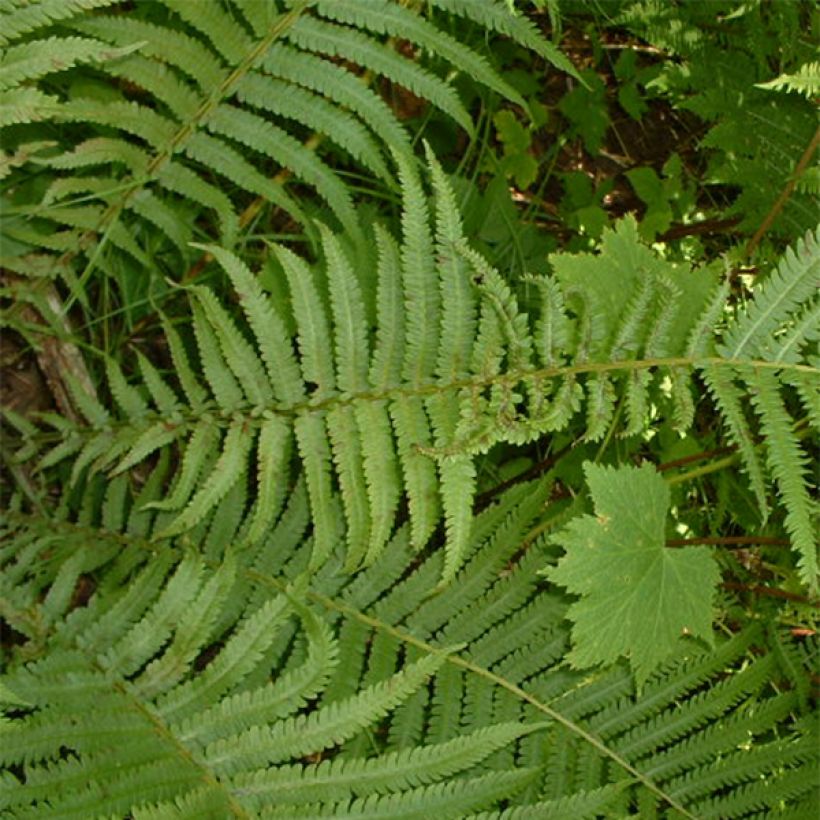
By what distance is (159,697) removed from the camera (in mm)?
1986

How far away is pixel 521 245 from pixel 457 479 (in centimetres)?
102

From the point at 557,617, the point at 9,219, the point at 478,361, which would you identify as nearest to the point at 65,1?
the point at 9,219

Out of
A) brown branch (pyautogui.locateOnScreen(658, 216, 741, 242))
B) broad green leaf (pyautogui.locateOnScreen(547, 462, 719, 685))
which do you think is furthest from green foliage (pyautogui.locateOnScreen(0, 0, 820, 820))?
brown branch (pyautogui.locateOnScreen(658, 216, 741, 242))

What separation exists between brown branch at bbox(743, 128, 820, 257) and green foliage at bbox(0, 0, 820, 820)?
0.04 feet

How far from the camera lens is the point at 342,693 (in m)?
2.17

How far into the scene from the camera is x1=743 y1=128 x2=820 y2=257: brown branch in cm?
246

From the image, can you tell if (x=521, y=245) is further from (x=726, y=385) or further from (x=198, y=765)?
(x=198, y=765)

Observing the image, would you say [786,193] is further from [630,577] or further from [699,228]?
[630,577]

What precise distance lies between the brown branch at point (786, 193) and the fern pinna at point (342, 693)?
861mm

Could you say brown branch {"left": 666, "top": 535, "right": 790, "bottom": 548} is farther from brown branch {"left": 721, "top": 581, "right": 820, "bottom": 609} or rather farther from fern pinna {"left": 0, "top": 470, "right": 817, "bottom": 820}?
fern pinna {"left": 0, "top": 470, "right": 817, "bottom": 820}

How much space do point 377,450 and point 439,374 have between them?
0.64 feet

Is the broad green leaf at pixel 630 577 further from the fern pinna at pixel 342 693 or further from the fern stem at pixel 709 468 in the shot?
the fern stem at pixel 709 468

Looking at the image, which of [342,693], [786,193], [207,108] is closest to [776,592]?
[786,193]

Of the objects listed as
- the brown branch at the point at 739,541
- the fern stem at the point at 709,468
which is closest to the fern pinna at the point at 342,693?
the brown branch at the point at 739,541
